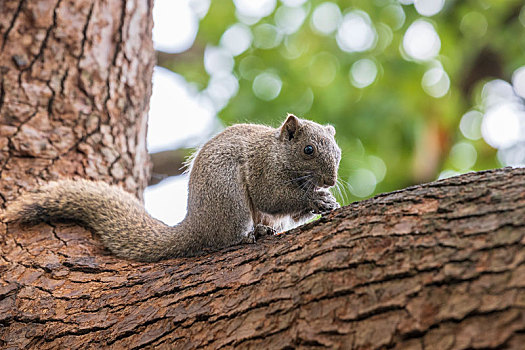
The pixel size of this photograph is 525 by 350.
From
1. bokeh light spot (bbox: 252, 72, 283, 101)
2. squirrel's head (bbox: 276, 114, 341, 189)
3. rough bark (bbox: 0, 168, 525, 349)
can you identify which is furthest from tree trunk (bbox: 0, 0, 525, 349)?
bokeh light spot (bbox: 252, 72, 283, 101)

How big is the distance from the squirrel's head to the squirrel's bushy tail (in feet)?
4.12

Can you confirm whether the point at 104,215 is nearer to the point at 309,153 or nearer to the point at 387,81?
the point at 309,153

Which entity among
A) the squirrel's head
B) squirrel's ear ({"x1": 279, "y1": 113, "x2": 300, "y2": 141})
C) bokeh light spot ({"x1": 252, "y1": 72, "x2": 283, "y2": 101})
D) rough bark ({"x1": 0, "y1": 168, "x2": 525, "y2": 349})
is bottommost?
rough bark ({"x1": 0, "y1": 168, "x2": 525, "y2": 349})

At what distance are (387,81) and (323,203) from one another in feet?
11.7

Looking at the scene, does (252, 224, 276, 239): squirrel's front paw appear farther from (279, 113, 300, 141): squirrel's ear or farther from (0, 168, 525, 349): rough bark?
(279, 113, 300, 141): squirrel's ear

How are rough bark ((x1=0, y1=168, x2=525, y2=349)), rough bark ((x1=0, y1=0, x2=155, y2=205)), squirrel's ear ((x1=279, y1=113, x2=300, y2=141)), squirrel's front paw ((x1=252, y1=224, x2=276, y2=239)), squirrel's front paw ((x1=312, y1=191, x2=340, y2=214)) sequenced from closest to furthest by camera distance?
rough bark ((x1=0, y1=168, x2=525, y2=349)) → squirrel's front paw ((x1=252, y1=224, x2=276, y2=239)) → squirrel's front paw ((x1=312, y1=191, x2=340, y2=214)) → rough bark ((x1=0, y1=0, x2=155, y2=205)) → squirrel's ear ((x1=279, y1=113, x2=300, y2=141))

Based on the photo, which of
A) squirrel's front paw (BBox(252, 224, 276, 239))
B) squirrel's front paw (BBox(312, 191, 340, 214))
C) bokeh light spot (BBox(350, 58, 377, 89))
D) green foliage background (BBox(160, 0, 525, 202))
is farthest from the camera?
bokeh light spot (BBox(350, 58, 377, 89))

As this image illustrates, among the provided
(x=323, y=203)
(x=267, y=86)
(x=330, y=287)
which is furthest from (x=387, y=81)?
(x=330, y=287)

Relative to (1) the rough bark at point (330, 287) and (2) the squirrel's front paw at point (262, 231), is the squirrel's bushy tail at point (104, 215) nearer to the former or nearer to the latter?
(1) the rough bark at point (330, 287)

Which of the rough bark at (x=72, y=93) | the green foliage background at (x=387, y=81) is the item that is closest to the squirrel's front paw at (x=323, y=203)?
the green foliage background at (x=387, y=81)

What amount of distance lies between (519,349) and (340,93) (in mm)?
5470

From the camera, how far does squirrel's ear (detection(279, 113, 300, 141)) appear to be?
4690 mm

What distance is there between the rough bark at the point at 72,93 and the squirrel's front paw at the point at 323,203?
191 centimetres

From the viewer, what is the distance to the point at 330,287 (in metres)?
2.57
